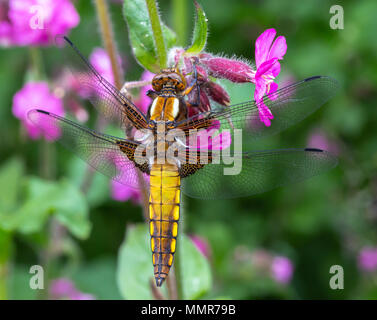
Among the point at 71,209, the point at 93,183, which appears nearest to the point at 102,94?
the point at 71,209

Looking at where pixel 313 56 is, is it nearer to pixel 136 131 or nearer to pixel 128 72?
pixel 128 72

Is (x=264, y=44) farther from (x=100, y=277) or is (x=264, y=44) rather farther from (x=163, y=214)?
(x=100, y=277)

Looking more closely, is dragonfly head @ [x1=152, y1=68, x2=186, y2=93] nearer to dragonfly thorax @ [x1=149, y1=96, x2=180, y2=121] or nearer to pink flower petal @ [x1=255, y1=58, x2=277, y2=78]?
dragonfly thorax @ [x1=149, y1=96, x2=180, y2=121]

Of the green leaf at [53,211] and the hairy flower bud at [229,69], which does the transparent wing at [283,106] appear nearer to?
the hairy flower bud at [229,69]

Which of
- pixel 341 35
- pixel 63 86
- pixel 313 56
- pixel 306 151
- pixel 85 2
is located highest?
pixel 85 2

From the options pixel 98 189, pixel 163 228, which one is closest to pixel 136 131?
pixel 163 228

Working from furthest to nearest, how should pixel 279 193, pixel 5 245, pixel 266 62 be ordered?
pixel 279 193, pixel 5 245, pixel 266 62

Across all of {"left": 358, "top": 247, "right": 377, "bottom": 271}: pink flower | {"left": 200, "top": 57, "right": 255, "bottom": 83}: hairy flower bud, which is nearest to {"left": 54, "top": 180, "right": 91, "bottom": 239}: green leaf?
{"left": 200, "top": 57, "right": 255, "bottom": 83}: hairy flower bud
